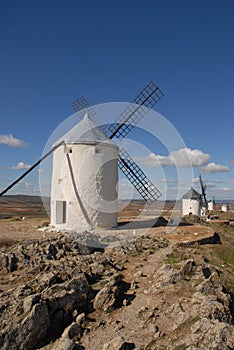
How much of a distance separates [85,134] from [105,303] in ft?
38.8

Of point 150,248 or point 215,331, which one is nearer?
point 215,331

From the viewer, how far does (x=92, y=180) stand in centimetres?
1747

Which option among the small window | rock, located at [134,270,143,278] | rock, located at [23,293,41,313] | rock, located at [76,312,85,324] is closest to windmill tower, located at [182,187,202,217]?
the small window

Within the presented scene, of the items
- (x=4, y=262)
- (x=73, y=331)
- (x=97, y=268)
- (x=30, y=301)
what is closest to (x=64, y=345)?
(x=73, y=331)

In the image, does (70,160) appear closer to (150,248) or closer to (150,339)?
(150,248)

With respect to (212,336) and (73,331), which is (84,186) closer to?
(73,331)

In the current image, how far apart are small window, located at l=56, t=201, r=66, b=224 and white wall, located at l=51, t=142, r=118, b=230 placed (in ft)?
0.44

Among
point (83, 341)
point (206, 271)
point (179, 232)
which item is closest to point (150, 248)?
point (206, 271)

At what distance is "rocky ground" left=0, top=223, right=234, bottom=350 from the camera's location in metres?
6.10

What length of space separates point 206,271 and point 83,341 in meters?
5.68

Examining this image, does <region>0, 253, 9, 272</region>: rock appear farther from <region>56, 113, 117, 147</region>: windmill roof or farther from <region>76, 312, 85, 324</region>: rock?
<region>56, 113, 117, 147</region>: windmill roof

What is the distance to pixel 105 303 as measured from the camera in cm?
777

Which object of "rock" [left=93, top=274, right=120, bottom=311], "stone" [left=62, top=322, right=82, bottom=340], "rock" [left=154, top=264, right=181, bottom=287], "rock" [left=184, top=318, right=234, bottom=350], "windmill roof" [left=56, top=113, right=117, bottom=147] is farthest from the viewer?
"windmill roof" [left=56, top=113, right=117, bottom=147]

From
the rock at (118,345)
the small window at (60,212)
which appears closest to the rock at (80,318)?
the rock at (118,345)
